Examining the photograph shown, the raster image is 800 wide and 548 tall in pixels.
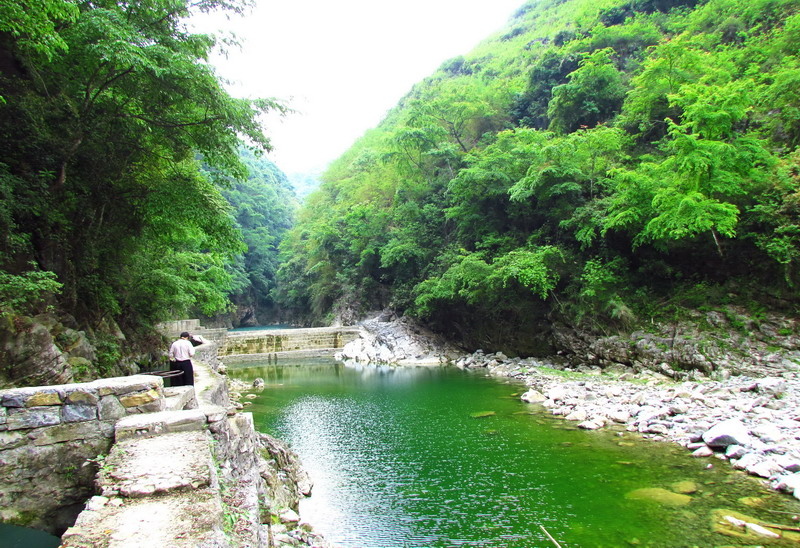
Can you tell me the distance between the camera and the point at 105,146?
A: 8.38 metres

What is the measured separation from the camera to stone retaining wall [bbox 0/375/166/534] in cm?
343

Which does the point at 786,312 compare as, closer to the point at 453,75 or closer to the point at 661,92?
the point at 661,92

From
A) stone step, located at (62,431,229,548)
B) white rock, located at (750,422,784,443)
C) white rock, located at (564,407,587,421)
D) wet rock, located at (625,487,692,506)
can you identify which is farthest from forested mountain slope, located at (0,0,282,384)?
white rock, located at (750,422,784,443)

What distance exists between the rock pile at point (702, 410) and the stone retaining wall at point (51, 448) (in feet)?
26.4

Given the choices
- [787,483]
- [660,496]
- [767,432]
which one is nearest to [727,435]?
[767,432]

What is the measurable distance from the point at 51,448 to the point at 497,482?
577 cm

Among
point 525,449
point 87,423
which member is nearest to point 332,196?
point 525,449

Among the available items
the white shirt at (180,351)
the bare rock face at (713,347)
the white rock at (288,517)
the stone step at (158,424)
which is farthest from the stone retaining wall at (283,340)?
Result: the stone step at (158,424)

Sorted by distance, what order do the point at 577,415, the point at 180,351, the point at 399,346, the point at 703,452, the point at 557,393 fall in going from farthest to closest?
1. the point at 399,346
2. the point at 557,393
3. the point at 577,415
4. the point at 703,452
5. the point at 180,351

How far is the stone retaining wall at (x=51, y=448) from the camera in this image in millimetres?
3430

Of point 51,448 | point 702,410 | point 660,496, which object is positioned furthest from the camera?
point 702,410

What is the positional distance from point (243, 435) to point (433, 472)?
359 centimetres

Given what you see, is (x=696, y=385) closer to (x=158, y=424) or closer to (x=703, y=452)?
(x=703, y=452)

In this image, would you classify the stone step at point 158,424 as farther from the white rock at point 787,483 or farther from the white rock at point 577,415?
the white rock at point 577,415
